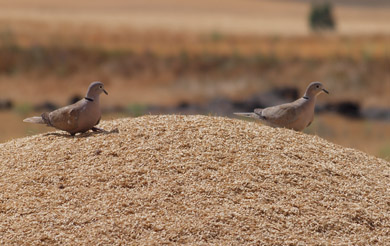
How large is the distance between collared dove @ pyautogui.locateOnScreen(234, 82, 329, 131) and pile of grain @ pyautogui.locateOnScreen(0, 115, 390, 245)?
29 cm

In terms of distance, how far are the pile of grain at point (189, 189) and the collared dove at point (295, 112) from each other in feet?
0.95

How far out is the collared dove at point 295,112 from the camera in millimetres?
7361

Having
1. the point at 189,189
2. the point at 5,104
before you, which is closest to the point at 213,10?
the point at 5,104

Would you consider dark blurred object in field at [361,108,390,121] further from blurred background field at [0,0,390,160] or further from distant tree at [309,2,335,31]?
distant tree at [309,2,335,31]

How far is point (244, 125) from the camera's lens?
746cm

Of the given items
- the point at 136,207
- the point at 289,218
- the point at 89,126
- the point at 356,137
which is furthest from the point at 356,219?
the point at 356,137

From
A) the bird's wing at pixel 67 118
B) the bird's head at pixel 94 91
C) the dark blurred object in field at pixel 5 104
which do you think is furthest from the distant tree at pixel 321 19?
the bird's wing at pixel 67 118

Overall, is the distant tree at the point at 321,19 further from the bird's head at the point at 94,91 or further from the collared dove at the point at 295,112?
the bird's head at the point at 94,91

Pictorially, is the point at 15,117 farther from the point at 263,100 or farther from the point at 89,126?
the point at 89,126

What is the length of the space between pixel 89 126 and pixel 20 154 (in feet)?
2.81

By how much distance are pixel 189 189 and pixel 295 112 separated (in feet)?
6.94

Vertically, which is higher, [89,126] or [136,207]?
[89,126]

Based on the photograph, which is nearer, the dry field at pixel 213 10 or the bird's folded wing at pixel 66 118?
the bird's folded wing at pixel 66 118

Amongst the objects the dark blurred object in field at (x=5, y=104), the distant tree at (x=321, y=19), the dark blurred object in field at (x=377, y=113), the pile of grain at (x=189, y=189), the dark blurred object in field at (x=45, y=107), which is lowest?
the dark blurred object in field at (x=5, y=104)
